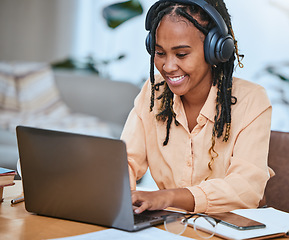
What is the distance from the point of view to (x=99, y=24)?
4.36 meters

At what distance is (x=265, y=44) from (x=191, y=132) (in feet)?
7.72

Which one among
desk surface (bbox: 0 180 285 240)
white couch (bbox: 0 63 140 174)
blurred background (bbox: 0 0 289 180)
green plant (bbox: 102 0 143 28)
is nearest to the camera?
desk surface (bbox: 0 180 285 240)

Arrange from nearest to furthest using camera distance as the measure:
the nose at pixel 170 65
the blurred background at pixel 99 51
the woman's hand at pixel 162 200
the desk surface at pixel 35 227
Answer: the desk surface at pixel 35 227, the woman's hand at pixel 162 200, the nose at pixel 170 65, the blurred background at pixel 99 51

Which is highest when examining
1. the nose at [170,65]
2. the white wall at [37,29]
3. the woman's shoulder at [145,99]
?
the white wall at [37,29]

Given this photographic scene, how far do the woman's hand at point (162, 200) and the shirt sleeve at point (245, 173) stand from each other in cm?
2

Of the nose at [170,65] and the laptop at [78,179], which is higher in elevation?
the nose at [170,65]

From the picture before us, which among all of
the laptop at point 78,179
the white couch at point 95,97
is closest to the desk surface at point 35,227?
the laptop at point 78,179

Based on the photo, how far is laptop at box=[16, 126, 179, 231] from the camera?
869 millimetres

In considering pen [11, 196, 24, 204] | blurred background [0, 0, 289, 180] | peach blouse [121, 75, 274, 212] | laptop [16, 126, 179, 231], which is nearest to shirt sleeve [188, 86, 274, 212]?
peach blouse [121, 75, 274, 212]

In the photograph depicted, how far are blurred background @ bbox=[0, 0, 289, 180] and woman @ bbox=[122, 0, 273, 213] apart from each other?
1.29 metres

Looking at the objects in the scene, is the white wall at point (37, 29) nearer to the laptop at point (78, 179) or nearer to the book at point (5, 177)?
the book at point (5, 177)

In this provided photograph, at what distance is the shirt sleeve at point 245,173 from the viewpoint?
111 cm

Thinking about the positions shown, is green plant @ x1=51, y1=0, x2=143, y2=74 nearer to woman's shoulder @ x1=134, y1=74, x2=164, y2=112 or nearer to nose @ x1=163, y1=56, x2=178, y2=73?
woman's shoulder @ x1=134, y1=74, x2=164, y2=112

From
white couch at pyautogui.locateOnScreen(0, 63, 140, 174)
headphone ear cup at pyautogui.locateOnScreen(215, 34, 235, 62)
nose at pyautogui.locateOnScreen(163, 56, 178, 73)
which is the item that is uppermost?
headphone ear cup at pyautogui.locateOnScreen(215, 34, 235, 62)
